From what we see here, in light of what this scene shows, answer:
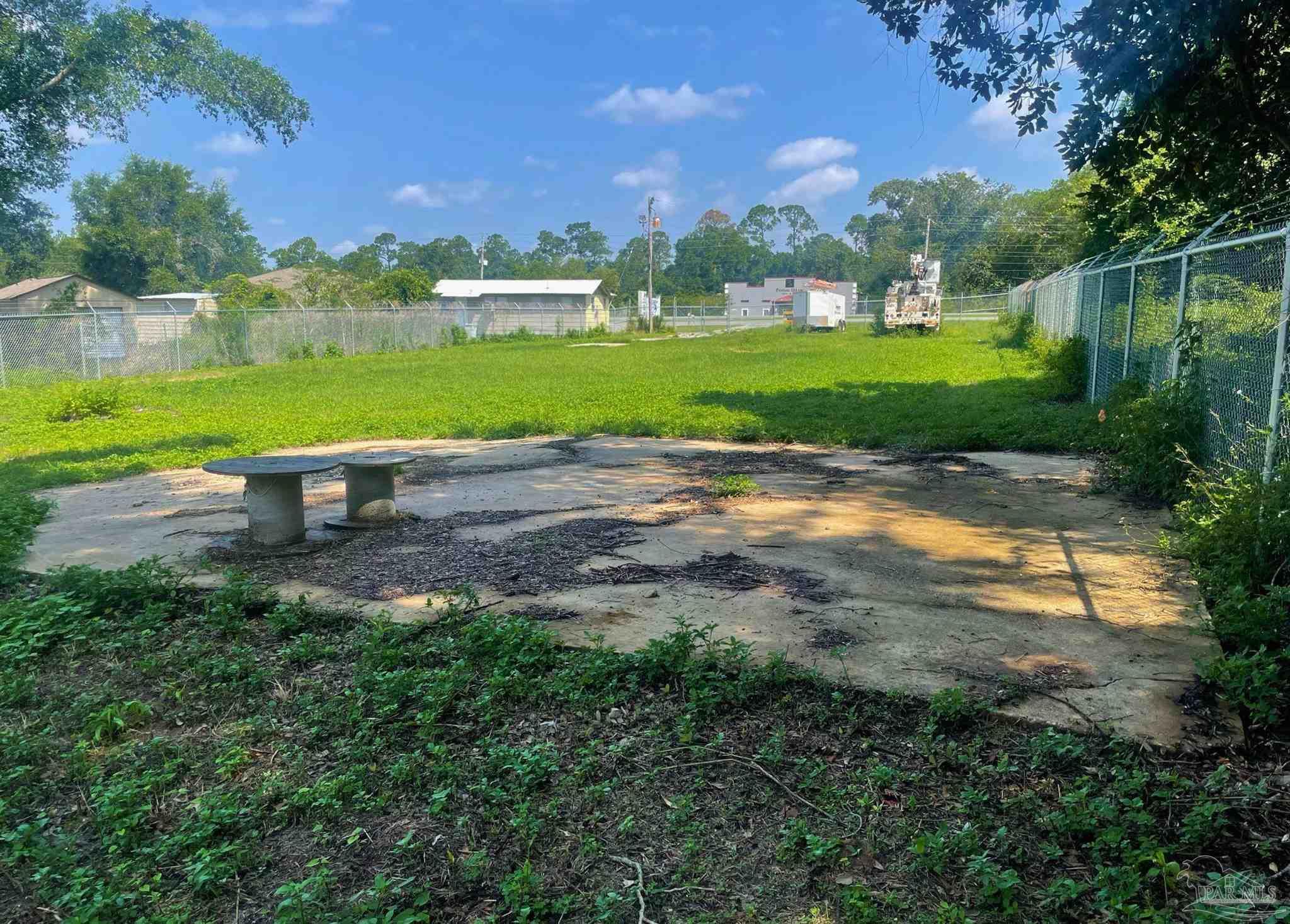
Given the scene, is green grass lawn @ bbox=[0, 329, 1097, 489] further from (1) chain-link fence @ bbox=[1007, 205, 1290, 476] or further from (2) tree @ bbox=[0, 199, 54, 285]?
(2) tree @ bbox=[0, 199, 54, 285]

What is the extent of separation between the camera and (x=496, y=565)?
17.3ft

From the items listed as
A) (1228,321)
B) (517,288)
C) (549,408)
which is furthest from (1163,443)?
(517,288)

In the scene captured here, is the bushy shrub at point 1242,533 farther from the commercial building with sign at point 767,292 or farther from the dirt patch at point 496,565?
the commercial building with sign at point 767,292

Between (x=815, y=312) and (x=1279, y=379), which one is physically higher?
(x=815, y=312)

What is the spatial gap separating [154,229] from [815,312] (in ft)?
147

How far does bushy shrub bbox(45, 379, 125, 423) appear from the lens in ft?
41.1

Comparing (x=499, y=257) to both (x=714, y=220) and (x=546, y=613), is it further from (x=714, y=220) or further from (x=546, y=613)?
(x=546, y=613)

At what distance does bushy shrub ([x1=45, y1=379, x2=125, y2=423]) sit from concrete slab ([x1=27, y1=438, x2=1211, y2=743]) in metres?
5.34

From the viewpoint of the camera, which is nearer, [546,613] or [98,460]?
[546,613]

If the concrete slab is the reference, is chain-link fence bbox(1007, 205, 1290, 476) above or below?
above

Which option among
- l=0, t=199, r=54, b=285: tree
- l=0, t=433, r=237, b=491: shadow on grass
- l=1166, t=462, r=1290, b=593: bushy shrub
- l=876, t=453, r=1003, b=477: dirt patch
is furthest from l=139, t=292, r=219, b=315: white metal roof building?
l=1166, t=462, r=1290, b=593: bushy shrub

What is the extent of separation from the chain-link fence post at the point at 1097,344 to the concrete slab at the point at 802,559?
13.0ft

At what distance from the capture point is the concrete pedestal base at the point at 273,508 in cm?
564

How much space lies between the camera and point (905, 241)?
371 ft
